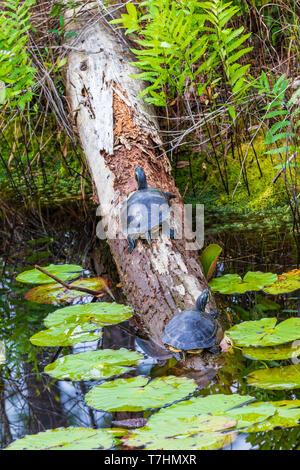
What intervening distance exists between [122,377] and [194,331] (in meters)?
0.34

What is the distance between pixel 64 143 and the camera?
14.5 ft

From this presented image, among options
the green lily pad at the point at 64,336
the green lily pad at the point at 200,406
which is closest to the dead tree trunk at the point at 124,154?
the green lily pad at the point at 64,336

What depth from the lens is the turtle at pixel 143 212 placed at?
273 centimetres

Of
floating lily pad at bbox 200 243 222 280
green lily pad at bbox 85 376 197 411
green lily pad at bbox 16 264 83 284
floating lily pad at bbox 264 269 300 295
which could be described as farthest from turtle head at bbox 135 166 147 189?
green lily pad at bbox 85 376 197 411

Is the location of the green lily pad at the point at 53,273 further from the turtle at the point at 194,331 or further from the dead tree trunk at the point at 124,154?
the turtle at the point at 194,331

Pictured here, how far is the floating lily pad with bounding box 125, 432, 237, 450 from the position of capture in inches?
60.9

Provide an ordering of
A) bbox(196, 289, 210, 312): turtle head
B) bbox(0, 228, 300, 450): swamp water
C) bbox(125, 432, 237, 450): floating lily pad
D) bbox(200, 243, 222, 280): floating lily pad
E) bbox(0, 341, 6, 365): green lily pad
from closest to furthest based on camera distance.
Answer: bbox(125, 432, 237, 450): floating lily pad, bbox(0, 228, 300, 450): swamp water, bbox(196, 289, 210, 312): turtle head, bbox(0, 341, 6, 365): green lily pad, bbox(200, 243, 222, 280): floating lily pad

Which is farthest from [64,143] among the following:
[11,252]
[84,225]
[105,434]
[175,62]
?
[105,434]

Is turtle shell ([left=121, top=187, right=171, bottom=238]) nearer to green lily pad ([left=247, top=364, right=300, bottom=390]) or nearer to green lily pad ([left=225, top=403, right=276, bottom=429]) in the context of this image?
green lily pad ([left=247, top=364, right=300, bottom=390])

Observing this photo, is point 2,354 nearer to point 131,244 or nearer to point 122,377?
point 122,377

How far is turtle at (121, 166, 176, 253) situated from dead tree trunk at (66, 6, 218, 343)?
0.07m

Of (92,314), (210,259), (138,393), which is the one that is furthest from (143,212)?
(138,393)

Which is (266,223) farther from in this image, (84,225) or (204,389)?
(204,389)
